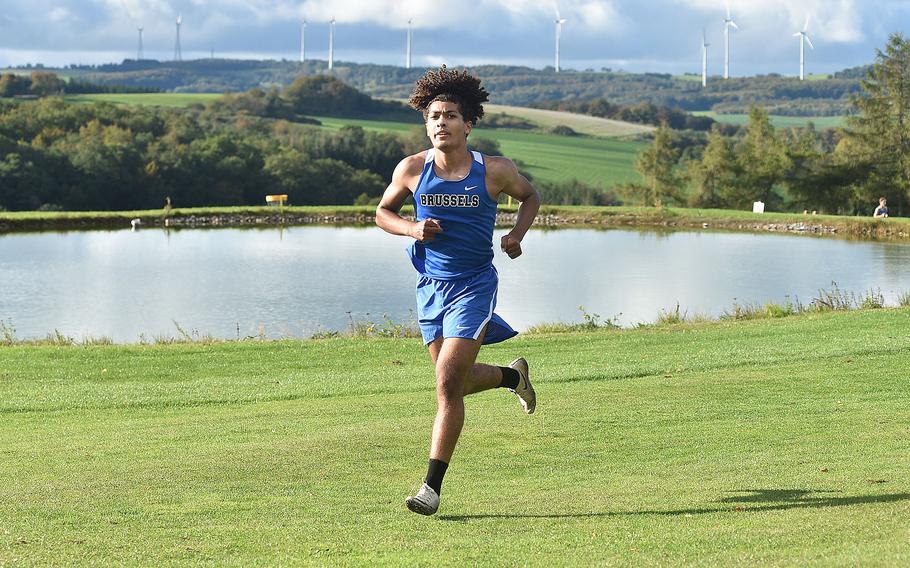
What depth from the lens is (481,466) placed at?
8922mm

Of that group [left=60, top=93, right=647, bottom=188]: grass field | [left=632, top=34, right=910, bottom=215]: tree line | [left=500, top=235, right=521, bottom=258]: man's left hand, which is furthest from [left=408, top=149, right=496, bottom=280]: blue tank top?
[left=60, top=93, right=647, bottom=188]: grass field

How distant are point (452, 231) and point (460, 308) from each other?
0.49 meters

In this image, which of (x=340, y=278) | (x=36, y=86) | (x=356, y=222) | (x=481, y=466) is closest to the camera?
(x=481, y=466)

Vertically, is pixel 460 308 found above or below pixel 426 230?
below

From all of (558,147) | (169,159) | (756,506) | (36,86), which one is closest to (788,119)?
(558,147)

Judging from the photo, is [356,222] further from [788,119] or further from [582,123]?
[788,119]

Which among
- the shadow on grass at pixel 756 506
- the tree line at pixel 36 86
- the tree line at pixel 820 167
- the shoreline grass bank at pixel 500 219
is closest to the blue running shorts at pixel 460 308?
the shadow on grass at pixel 756 506

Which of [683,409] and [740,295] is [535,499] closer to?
[683,409]

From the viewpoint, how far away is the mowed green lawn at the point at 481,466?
6.20 meters

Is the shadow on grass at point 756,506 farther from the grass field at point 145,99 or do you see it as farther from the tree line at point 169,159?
the grass field at point 145,99

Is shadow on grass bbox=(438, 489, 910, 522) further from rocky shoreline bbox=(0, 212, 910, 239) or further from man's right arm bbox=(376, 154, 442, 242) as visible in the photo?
rocky shoreline bbox=(0, 212, 910, 239)

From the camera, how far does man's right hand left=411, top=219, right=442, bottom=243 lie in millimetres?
7699

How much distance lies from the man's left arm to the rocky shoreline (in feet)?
172

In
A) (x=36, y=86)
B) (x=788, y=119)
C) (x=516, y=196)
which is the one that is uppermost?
(x=36, y=86)
